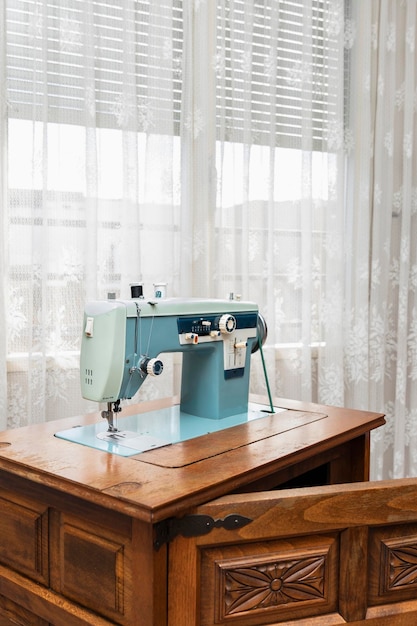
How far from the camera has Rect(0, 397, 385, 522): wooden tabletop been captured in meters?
0.96

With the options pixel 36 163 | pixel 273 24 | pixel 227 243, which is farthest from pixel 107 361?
pixel 273 24

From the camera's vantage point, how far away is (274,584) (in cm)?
103

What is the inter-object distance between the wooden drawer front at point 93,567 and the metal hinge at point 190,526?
0.06 metres

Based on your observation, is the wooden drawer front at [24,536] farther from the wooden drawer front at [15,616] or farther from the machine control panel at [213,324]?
the machine control panel at [213,324]

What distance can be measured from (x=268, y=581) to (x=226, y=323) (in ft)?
1.77

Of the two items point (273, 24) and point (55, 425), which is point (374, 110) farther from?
point (55, 425)

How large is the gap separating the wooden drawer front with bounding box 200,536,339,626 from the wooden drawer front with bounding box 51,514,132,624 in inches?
4.8

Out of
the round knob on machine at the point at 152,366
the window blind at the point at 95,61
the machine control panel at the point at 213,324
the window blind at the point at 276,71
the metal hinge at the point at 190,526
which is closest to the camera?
the metal hinge at the point at 190,526

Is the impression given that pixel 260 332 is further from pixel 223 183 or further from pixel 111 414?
pixel 223 183

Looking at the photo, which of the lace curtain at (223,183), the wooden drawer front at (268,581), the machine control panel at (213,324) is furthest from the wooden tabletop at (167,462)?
the lace curtain at (223,183)

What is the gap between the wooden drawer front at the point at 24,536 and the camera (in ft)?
3.60

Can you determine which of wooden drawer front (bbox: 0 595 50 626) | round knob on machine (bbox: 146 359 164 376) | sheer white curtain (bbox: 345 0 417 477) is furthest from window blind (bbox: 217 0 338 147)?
wooden drawer front (bbox: 0 595 50 626)

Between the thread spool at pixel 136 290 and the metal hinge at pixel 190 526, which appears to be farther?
the thread spool at pixel 136 290

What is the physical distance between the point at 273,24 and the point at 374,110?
1.68 feet
